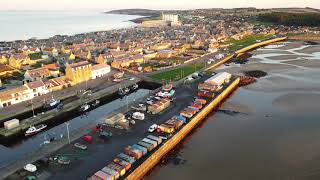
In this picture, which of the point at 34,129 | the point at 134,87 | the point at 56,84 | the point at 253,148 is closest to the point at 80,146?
the point at 34,129

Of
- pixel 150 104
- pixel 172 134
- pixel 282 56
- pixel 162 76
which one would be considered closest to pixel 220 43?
pixel 282 56

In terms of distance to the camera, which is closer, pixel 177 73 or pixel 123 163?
pixel 123 163

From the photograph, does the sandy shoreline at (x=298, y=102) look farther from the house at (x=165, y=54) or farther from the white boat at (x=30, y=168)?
the house at (x=165, y=54)

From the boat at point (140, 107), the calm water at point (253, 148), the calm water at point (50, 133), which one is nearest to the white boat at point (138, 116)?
the boat at point (140, 107)

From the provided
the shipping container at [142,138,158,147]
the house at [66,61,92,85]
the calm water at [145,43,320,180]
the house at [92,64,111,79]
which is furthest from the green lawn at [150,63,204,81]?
the shipping container at [142,138,158,147]

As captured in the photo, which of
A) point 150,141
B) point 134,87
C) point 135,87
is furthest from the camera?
point 135,87

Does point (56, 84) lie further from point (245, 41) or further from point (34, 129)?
point (245, 41)

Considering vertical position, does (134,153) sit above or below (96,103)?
above
